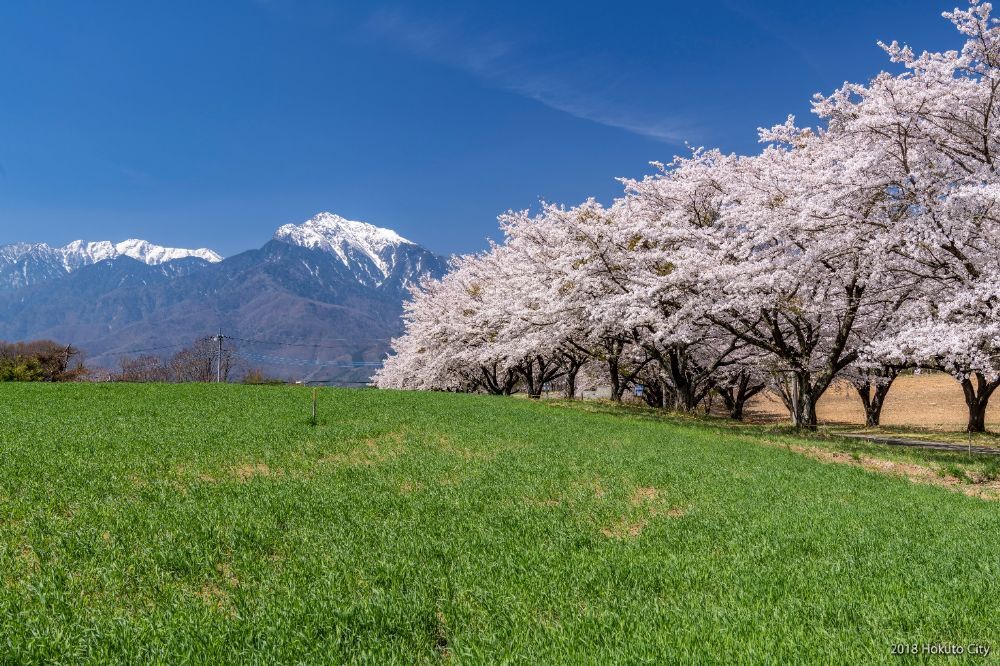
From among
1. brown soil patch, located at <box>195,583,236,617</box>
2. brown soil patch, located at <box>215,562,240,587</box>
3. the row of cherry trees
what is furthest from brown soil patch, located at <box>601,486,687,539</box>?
the row of cherry trees

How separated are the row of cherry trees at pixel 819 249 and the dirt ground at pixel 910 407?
1995cm

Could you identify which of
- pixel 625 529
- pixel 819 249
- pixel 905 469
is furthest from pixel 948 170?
pixel 625 529

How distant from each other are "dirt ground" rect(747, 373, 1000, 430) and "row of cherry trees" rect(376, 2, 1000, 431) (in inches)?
785

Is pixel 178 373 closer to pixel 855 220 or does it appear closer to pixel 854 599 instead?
pixel 855 220

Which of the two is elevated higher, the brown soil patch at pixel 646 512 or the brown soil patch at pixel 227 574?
the brown soil patch at pixel 227 574

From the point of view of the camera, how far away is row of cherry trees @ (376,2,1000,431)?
58.1 ft

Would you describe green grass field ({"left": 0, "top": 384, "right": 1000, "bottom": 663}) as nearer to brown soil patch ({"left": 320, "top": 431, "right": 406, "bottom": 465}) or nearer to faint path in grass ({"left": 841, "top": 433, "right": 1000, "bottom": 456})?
brown soil patch ({"left": 320, "top": 431, "right": 406, "bottom": 465})

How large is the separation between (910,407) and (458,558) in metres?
71.1

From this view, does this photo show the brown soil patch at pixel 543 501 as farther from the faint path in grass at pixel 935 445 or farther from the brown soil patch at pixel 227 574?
the faint path in grass at pixel 935 445

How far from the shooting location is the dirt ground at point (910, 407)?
5498 cm

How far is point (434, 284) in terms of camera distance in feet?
206

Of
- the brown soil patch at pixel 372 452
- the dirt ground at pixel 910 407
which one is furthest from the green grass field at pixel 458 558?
the dirt ground at pixel 910 407

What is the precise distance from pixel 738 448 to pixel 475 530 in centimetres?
1414

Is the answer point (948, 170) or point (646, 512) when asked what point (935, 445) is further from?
point (646, 512)
